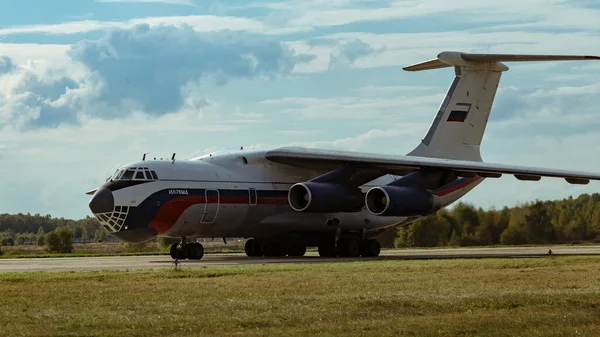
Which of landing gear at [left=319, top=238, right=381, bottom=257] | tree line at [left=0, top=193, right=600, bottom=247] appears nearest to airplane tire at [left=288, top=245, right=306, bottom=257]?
landing gear at [left=319, top=238, right=381, bottom=257]

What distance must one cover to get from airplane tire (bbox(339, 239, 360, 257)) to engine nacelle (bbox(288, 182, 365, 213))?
71.4 inches

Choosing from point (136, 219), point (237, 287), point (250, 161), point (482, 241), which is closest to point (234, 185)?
point (250, 161)

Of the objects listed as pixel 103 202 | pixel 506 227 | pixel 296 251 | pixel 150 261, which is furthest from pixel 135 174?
pixel 506 227

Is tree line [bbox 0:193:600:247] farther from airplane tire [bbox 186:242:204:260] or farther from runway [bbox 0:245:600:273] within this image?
airplane tire [bbox 186:242:204:260]

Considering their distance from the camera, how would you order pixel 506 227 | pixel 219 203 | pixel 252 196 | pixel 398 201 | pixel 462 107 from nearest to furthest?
1. pixel 398 201
2. pixel 219 203
3. pixel 252 196
4. pixel 462 107
5. pixel 506 227

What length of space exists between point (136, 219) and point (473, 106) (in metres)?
12.9

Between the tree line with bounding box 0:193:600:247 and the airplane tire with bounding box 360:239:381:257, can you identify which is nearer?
the airplane tire with bounding box 360:239:381:257

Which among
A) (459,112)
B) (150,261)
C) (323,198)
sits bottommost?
(150,261)

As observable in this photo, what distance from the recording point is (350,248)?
3145 centimetres

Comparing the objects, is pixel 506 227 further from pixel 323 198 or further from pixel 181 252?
pixel 181 252

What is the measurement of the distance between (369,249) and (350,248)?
73cm

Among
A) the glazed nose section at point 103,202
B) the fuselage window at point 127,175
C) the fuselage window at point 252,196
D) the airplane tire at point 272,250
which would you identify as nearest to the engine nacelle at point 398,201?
the fuselage window at point 252,196

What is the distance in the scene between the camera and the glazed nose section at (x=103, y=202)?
27297 mm

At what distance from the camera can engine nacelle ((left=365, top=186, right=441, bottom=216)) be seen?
93.4 feet
